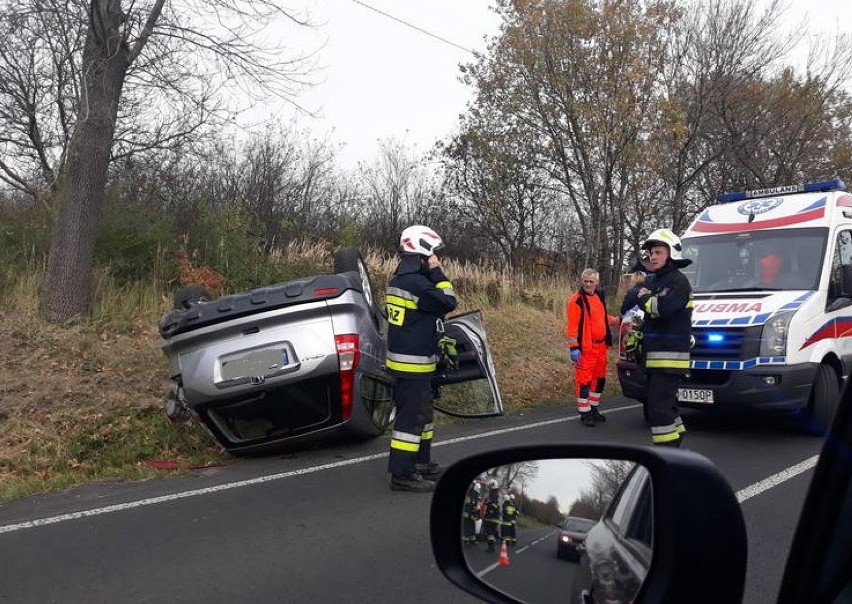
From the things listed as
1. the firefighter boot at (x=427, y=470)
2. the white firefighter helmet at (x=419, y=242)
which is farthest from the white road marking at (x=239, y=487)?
the white firefighter helmet at (x=419, y=242)

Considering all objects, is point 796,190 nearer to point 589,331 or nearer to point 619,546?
point 589,331

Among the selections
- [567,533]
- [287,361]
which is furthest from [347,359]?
[567,533]

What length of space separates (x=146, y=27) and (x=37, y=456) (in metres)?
6.61

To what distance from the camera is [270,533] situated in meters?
4.83

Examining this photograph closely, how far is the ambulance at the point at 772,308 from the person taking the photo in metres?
7.48

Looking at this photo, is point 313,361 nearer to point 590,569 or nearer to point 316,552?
point 316,552

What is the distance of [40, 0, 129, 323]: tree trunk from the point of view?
34.2 feet

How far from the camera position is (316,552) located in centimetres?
448

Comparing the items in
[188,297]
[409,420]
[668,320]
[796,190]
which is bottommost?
[409,420]

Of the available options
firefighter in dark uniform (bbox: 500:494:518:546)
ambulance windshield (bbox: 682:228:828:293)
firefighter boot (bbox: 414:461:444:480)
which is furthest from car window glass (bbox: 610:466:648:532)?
ambulance windshield (bbox: 682:228:828:293)

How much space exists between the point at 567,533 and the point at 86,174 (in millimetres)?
10460

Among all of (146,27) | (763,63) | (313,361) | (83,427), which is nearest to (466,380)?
(313,361)

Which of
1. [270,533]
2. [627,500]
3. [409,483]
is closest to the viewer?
[627,500]

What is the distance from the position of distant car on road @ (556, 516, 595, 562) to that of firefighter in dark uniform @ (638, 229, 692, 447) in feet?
14.2
